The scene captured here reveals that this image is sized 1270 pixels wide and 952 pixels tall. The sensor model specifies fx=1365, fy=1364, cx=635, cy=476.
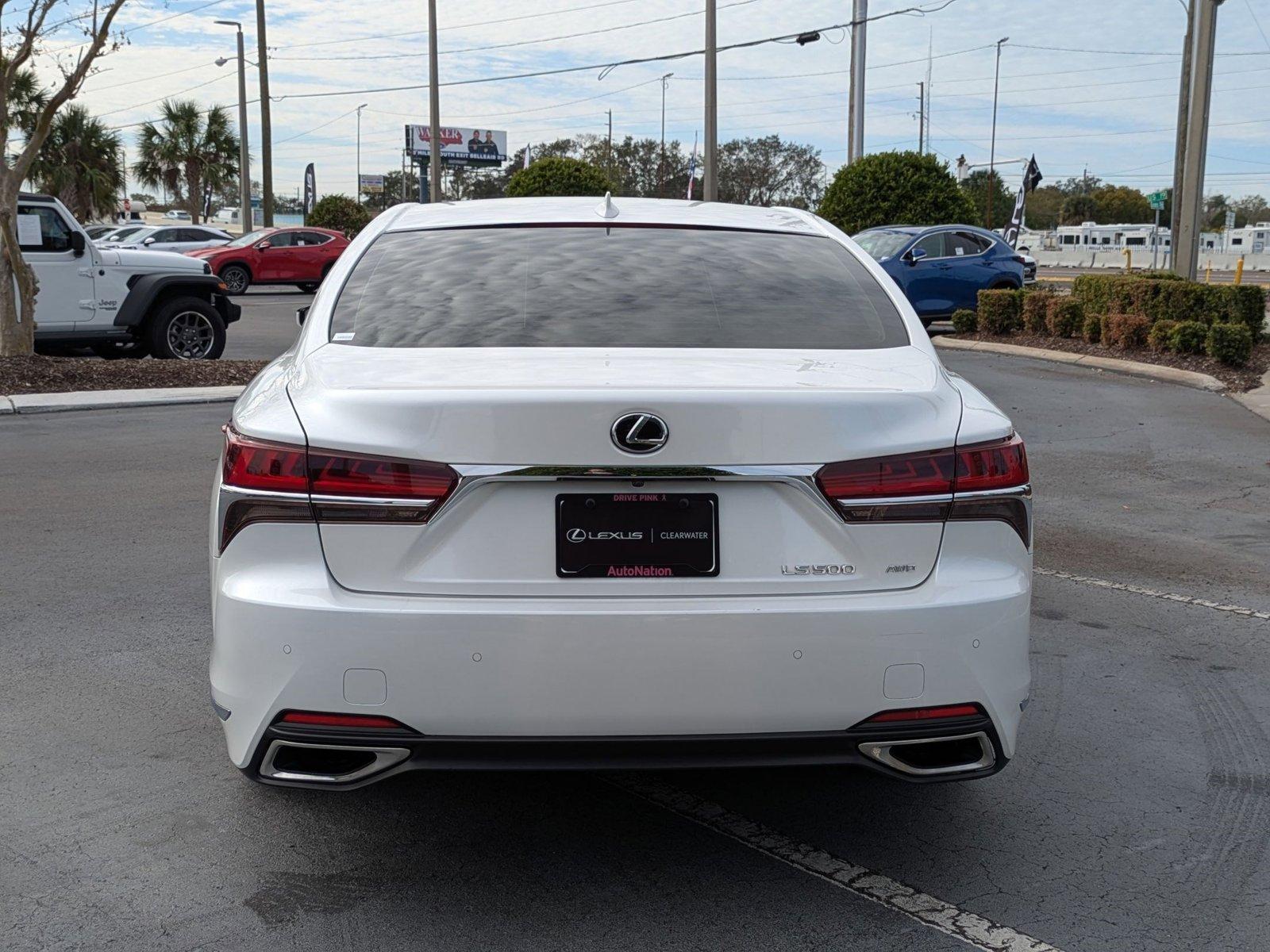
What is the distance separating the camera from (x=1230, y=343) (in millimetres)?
15500

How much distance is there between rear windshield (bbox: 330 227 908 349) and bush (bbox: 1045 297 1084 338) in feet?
A: 50.6

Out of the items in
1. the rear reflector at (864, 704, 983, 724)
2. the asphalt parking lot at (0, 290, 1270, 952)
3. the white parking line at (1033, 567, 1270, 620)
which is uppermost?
the rear reflector at (864, 704, 983, 724)

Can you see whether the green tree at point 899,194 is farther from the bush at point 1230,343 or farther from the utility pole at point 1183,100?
the bush at point 1230,343

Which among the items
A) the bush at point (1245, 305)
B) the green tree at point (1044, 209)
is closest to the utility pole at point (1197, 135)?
the bush at point (1245, 305)

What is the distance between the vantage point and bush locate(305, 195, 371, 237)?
49344mm

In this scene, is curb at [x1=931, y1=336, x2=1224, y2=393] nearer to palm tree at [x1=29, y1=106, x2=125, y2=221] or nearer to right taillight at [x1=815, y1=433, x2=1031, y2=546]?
right taillight at [x1=815, y1=433, x2=1031, y2=546]

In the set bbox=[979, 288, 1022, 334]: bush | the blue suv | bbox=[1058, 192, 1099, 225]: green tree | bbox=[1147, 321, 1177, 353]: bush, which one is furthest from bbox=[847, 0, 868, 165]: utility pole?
bbox=[1058, 192, 1099, 225]: green tree

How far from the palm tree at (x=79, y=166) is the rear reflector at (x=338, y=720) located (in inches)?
1896

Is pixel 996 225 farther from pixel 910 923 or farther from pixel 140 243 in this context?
pixel 910 923

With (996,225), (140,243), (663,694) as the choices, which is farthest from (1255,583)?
(996,225)

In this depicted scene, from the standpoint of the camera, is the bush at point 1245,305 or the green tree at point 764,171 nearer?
the bush at point 1245,305

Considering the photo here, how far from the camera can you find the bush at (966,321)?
20547 millimetres

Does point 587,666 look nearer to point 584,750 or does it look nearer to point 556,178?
point 584,750

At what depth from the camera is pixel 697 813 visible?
386 centimetres
